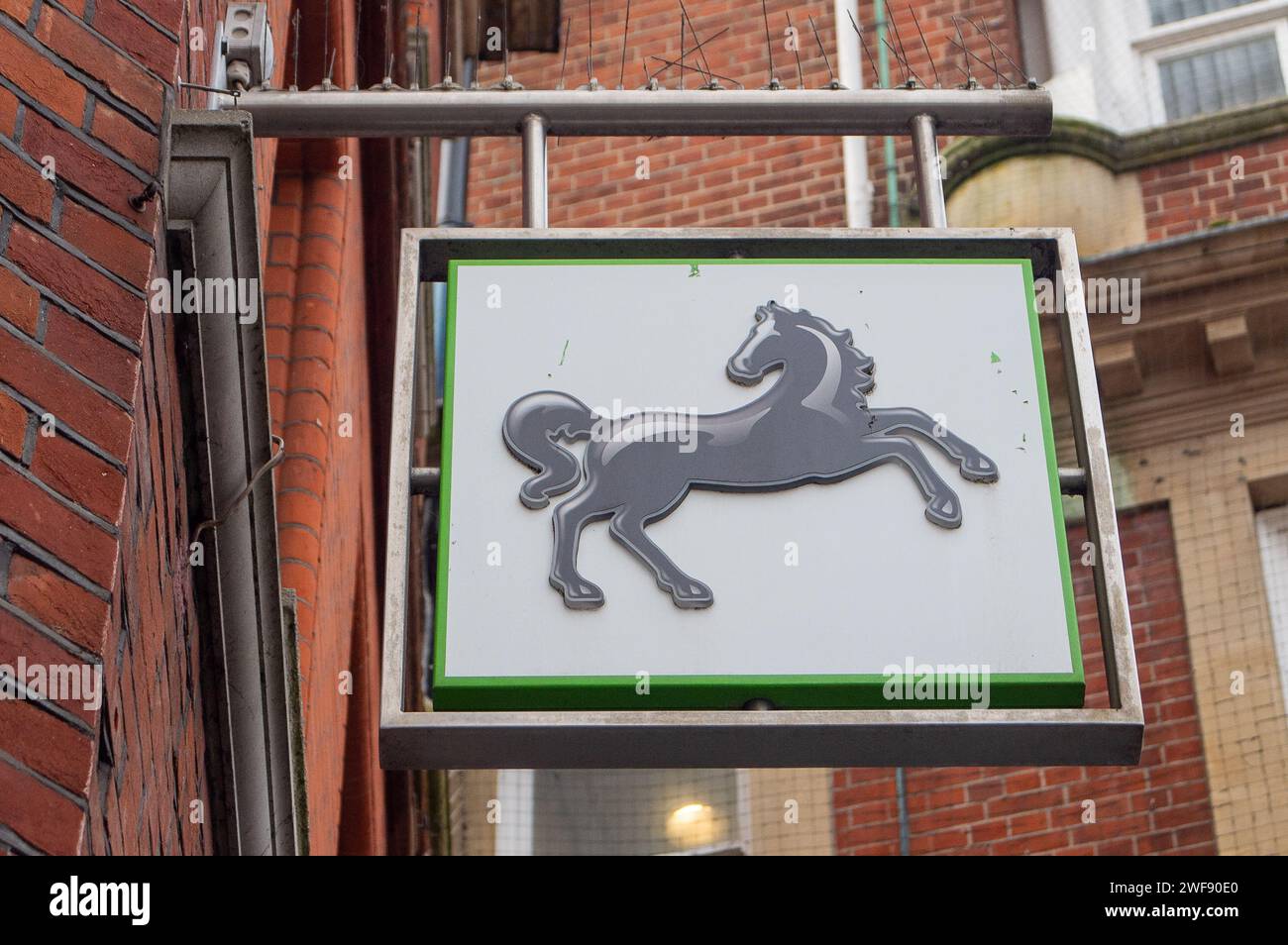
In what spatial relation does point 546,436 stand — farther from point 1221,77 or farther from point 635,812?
point 1221,77

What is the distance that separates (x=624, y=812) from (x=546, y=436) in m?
7.53

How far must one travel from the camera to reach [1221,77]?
39.4ft

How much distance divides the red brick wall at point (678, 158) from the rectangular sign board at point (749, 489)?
780cm

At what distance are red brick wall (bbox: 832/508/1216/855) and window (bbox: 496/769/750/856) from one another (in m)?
0.74

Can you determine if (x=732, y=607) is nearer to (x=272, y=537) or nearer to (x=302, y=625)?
(x=272, y=537)

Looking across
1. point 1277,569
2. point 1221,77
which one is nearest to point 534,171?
point 1277,569

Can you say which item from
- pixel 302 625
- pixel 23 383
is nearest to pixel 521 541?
pixel 23 383

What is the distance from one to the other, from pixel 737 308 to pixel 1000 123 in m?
0.91

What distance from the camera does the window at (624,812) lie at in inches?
430

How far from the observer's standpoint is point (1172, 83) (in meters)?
12.0

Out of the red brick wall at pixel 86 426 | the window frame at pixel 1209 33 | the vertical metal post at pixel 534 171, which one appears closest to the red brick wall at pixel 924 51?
the window frame at pixel 1209 33

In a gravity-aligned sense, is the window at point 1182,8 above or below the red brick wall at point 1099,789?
above

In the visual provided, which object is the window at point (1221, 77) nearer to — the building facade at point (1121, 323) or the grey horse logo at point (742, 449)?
the building facade at point (1121, 323)

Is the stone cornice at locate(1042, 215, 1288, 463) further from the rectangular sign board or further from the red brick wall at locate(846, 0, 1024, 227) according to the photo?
the rectangular sign board
